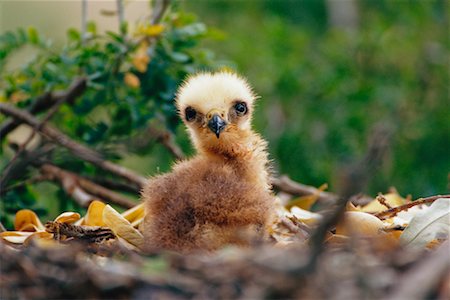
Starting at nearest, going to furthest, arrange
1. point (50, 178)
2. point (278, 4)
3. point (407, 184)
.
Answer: point (50, 178) → point (407, 184) → point (278, 4)

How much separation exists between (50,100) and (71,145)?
731mm

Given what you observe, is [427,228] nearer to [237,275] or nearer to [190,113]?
[237,275]

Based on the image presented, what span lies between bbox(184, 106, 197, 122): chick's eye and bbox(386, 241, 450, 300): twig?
77.9 inches

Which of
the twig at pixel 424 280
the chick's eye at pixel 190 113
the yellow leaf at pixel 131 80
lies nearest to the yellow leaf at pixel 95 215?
the chick's eye at pixel 190 113

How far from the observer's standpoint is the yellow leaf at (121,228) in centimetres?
276

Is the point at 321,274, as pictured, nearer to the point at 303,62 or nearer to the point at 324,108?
the point at 324,108

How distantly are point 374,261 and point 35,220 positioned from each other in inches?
71.1

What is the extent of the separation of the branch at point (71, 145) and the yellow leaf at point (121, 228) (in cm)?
34

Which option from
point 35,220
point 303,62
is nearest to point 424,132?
point 303,62

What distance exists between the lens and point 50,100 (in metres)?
3.95

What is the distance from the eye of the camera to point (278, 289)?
1.56 meters

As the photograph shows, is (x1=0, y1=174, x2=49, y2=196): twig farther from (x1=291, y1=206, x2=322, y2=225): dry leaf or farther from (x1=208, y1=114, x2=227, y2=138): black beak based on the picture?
(x1=291, y1=206, x2=322, y2=225): dry leaf

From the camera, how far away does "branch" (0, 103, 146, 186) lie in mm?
3158

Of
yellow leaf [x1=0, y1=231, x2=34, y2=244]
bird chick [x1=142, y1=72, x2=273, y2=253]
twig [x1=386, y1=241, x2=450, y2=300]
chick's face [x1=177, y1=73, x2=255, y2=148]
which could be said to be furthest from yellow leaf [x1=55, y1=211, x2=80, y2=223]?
twig [x1=386, y1=241, x2=450, y2=300]
